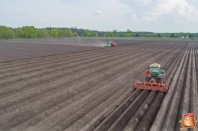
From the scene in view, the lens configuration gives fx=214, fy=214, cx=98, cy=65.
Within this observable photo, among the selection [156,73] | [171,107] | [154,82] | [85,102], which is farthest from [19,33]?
[171,107]

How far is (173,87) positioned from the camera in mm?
16938

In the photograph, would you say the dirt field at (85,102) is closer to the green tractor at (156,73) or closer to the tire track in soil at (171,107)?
the tire track in soil at (171,107)

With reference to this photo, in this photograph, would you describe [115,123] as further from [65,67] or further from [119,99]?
[65,67]

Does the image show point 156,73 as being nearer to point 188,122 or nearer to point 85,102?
point 85,102

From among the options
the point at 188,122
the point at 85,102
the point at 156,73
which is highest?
the point at 156,73

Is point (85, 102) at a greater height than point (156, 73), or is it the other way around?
point (156, 73)

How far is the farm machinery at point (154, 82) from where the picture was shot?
51.3 ft

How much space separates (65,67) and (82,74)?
3160 millimetres

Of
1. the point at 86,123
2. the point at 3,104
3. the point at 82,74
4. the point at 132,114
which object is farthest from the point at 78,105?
the point at 82,74

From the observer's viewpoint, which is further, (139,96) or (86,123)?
(139,96)

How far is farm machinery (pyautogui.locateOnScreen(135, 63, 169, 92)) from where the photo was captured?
1565cm

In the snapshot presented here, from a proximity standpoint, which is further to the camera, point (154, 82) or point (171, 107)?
point (154, 82)

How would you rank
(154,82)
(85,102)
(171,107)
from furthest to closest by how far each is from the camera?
1. (154,82)
2. (85,102)
3. (171,107)

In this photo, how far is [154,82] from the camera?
52.6 feet
